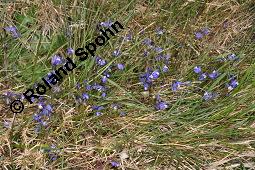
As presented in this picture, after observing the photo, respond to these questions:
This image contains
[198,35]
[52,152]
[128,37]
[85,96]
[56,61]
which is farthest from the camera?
[198,35]

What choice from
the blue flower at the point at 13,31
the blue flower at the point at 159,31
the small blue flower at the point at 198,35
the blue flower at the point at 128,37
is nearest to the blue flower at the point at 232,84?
the small blue flower at the point at 198,35

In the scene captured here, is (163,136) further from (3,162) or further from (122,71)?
(3,162)

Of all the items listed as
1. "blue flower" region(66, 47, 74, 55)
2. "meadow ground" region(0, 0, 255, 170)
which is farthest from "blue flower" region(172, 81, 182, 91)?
"blue flower" region(66, 47, 74, 55)

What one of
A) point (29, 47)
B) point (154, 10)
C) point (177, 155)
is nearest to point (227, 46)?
point (154, 10)

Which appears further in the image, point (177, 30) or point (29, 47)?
point (177, 30)

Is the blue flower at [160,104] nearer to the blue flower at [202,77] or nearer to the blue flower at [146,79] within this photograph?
the blue flower at [146,79]

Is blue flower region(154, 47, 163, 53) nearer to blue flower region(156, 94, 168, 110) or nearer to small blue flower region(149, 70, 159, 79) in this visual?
small blue flower region(149, 70, 159, 79)

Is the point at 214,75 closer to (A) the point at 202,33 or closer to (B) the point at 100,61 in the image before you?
(A) the point at 202,33

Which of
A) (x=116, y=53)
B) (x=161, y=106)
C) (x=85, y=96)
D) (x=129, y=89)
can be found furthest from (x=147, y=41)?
(x=85, y=96)
